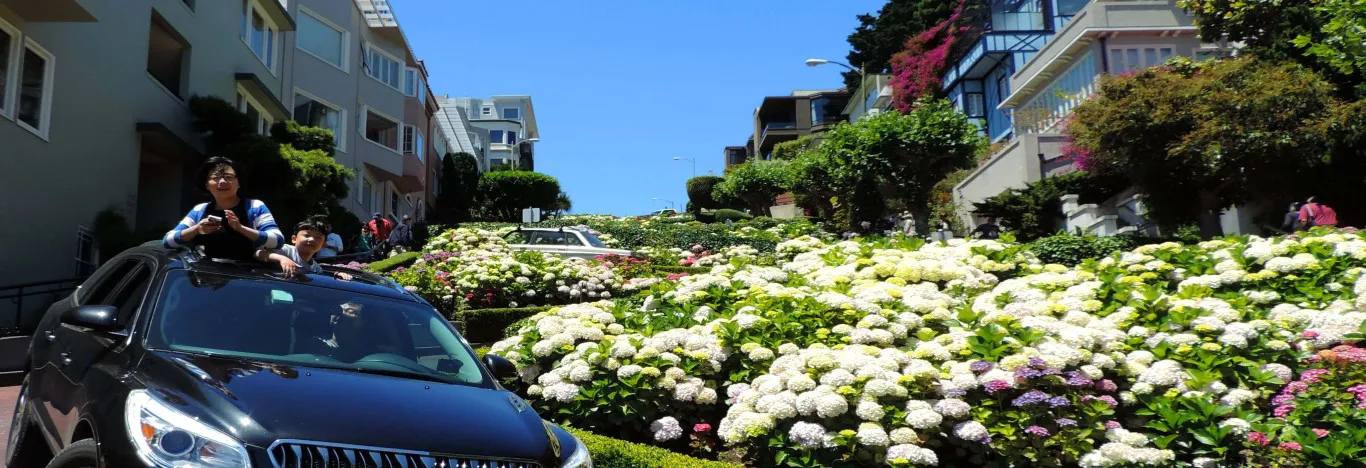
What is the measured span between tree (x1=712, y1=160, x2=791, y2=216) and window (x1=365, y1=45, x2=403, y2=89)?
25.2 metres

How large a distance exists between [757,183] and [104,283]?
174ft

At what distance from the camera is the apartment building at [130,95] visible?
13125mm

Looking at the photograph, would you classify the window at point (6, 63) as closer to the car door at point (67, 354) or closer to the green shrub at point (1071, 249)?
the car door at point (67, 354)

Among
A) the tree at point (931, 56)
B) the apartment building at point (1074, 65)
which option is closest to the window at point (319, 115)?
the apartment building at point (1074, 65)

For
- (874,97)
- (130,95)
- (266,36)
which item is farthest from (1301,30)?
(874,97)

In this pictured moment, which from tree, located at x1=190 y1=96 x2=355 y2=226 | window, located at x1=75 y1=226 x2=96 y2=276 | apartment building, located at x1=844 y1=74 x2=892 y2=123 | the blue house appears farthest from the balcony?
apartment building, located at x1=844 y1=74 x2=892 y2=123

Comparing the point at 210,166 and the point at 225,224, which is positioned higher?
the point at 210,166

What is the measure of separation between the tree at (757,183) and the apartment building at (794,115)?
19032 millimetres

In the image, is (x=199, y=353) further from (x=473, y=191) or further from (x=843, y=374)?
(x=473, y=191)

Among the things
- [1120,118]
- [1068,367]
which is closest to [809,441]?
[1068,367]

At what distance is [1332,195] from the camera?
52.1 ft

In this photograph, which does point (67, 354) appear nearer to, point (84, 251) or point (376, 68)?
point (84, 251)

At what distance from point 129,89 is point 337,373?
48.4 feet

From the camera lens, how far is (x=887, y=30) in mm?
62469
